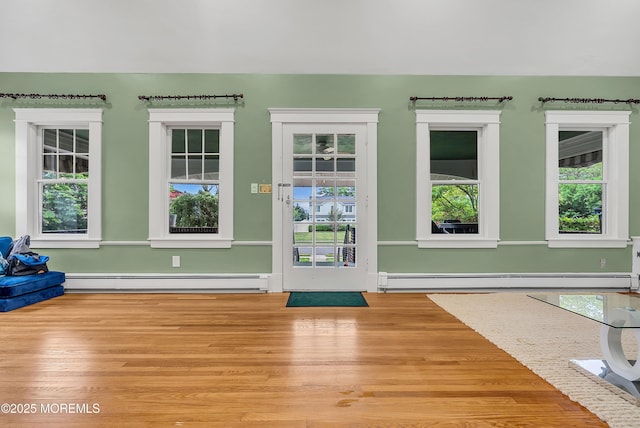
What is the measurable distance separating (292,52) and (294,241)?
7.38 feet

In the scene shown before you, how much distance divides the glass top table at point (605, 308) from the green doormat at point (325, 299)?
72.1 inches

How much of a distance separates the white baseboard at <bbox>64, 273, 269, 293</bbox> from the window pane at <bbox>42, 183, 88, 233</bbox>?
2.06ft

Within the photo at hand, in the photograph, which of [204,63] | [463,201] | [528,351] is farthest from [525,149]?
[204,63]

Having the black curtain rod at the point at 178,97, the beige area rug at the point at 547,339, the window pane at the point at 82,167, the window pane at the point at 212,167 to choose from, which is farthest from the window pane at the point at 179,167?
the beige area rug at the point at 547,339

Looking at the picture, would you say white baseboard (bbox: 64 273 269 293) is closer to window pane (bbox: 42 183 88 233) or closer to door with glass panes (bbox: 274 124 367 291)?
door with glass panes (bbox: 274 124 367 291)

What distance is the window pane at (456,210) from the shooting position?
422 cm

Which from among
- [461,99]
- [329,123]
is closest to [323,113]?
[329,123]

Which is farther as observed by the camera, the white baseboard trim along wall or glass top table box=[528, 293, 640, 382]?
the white baseboard trim along wall

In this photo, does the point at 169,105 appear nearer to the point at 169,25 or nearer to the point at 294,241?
the point at 169,25

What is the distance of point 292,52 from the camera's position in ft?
12.7

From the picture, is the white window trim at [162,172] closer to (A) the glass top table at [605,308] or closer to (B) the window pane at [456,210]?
(B) the window pane at [456,210]

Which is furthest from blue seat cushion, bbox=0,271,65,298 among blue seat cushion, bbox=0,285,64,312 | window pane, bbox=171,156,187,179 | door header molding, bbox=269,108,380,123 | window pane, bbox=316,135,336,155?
window pane, bbox=316,135,336,155

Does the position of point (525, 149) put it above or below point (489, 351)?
above

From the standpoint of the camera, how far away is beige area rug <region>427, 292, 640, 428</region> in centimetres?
164
